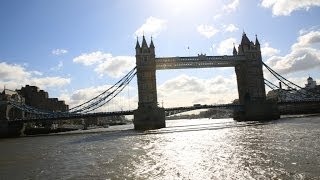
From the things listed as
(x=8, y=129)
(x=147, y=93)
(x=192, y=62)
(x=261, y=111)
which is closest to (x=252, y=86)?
(x=261, y=111)

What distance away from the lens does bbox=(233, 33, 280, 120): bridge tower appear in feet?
293

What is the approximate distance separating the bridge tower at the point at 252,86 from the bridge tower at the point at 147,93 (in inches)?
910

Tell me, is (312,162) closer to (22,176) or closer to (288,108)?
(22,176)

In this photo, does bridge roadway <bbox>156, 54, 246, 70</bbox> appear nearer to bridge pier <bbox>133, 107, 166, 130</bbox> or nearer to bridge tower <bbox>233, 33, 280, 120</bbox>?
bridge tower <bbox>233, 33, 280, 120</bbox>

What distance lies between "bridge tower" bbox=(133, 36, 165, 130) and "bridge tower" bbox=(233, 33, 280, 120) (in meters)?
23.1

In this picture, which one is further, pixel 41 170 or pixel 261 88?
pixel 261 88

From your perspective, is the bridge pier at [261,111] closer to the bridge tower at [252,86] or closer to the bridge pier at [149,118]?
the bridge tower at [252,86]

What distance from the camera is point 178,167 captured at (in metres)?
20.8

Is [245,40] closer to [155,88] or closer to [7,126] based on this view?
[155,88]

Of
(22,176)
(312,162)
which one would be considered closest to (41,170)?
(22,176)

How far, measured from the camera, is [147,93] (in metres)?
84.8

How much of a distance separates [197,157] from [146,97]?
60.2m

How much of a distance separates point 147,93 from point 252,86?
26715 mm

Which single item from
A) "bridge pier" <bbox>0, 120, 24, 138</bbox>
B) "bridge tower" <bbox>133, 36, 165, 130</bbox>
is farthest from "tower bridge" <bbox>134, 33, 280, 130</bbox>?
"bridge pier" <bbox>0, 120, 24, 138</bbox>
